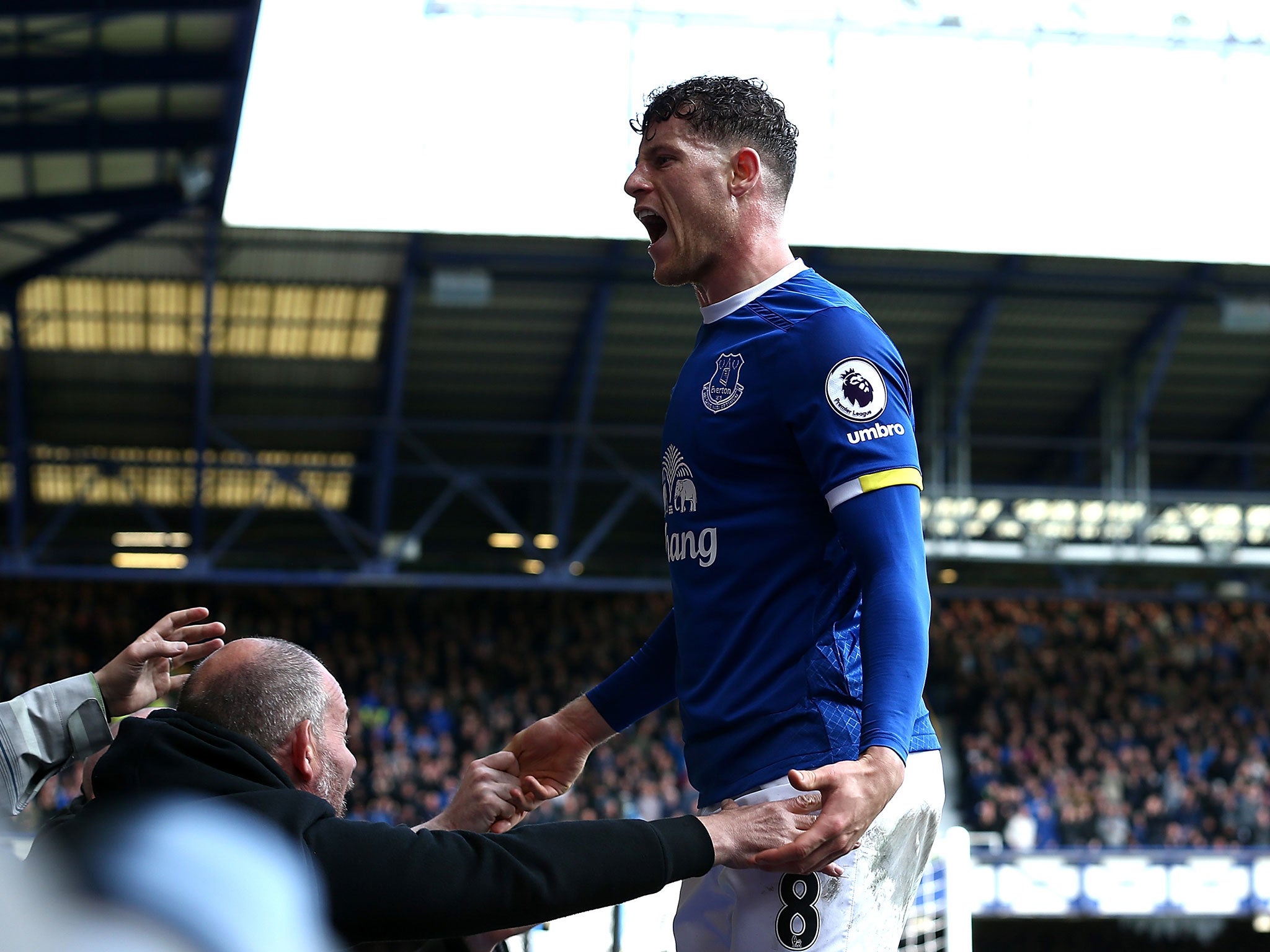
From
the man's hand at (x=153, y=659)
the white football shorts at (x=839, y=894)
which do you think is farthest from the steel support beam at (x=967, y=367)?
the white football shorts at (x=839, y=894)

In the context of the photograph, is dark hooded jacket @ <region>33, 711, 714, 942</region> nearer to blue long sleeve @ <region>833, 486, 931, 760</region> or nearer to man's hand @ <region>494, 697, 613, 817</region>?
blue long sleeve @ <region>833, 486, 931, 760</region>

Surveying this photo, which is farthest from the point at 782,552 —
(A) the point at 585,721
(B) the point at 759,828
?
(A) the point at 585,721

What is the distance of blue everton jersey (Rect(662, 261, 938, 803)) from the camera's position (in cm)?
209

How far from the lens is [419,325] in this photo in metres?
18.2

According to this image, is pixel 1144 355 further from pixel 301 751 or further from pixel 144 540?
pixel 301 751

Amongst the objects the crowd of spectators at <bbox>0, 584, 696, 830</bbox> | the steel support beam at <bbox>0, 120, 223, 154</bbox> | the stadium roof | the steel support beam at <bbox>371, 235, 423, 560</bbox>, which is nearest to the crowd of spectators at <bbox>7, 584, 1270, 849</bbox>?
the crowd of spectators at <bbox>0, 584, 696, 830</bbox>

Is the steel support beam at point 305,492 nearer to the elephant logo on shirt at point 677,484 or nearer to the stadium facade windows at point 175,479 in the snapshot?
the stadium facade windows at point 175,479

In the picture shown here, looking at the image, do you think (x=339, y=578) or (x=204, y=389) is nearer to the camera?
(x=204, y=389)

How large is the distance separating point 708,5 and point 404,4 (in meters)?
3.17

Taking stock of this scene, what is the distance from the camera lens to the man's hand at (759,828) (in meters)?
1.99

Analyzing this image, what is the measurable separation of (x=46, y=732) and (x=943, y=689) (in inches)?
795

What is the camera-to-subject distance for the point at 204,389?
58.1 feet

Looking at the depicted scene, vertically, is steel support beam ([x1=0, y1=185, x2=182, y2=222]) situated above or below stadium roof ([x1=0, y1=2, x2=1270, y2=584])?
above

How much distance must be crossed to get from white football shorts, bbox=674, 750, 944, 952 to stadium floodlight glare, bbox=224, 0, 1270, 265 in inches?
535
